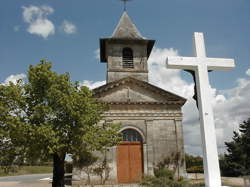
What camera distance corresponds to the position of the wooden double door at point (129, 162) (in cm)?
1752

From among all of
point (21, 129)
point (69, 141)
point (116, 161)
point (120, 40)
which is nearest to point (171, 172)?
point (116, 161)

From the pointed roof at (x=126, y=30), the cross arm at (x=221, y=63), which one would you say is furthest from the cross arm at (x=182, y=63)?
the pointed roof at (x=126, y=30)

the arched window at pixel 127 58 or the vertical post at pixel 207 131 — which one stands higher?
the arched window at pixel 127 58

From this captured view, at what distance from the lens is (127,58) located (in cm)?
2230

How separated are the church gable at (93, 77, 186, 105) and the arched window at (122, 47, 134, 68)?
2964 mm

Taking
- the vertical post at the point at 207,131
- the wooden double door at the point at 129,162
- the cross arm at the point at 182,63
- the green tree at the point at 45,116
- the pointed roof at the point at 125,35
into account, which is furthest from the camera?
the pointed roof at the point at 125,35

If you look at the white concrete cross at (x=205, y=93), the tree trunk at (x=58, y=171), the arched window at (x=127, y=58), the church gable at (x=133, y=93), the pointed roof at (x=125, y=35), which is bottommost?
the tree trunk at (x=58, y=171)

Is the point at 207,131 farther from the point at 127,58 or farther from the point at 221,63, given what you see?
the point at 127,58

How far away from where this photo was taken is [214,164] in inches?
193

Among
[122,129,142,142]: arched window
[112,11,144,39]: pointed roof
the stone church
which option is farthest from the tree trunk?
[112,11,144,39]: pointed roof

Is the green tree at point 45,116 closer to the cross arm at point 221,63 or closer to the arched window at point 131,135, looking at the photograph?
the arched window at point 131,135

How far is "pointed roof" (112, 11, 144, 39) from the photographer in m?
23.0

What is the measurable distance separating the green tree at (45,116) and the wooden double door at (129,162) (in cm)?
583

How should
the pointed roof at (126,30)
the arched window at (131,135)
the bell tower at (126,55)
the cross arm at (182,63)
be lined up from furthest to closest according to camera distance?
the pointed roof at (126,30) < the bell tower at (126,55) < the arched window at (131,135) < the cross arm at (182,63)
